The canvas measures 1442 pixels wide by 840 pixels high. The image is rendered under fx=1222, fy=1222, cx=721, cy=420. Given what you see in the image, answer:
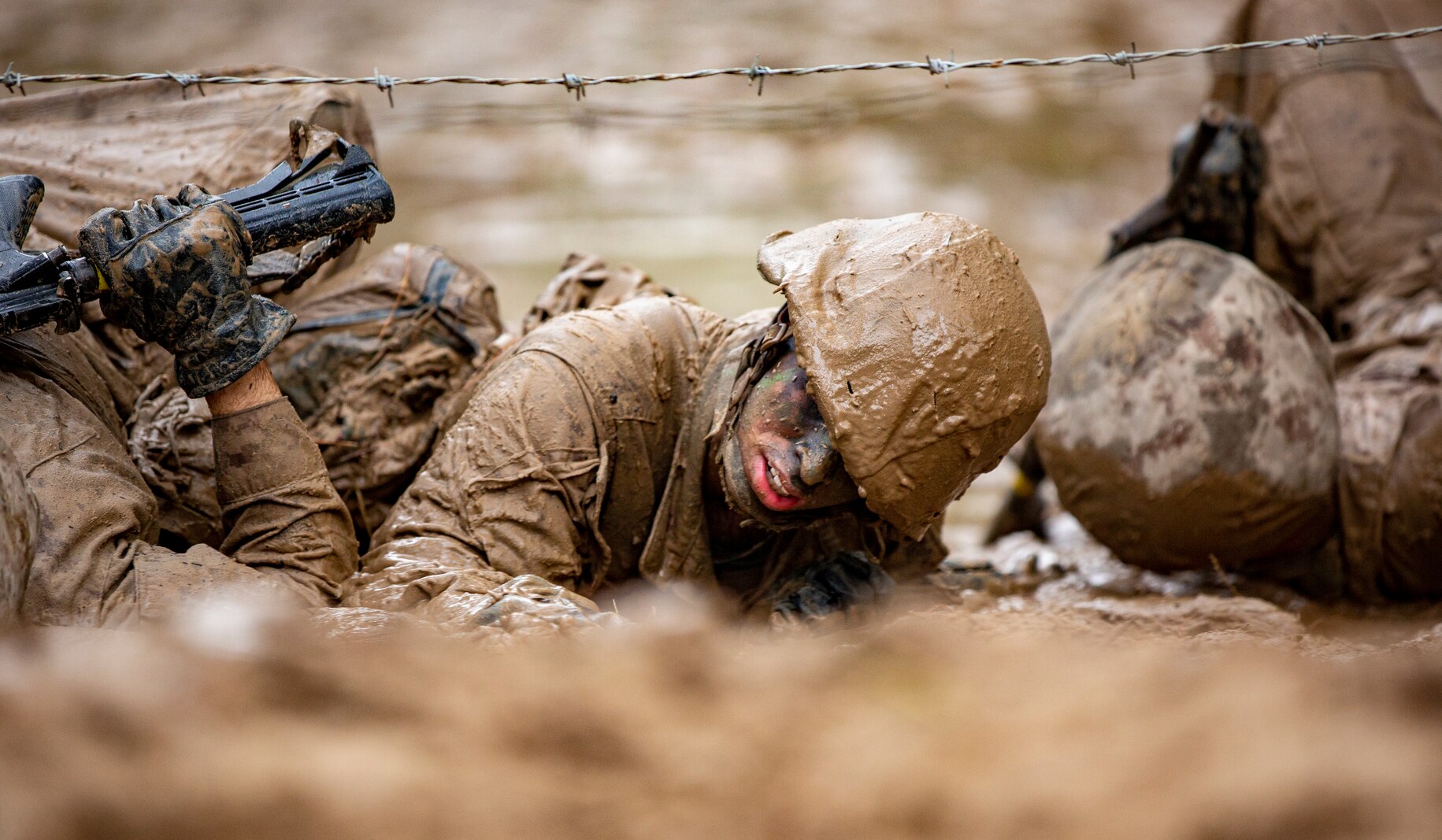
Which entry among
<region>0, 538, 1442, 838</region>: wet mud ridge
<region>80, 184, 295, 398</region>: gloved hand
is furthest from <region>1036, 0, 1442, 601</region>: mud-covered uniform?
<region>80, 184, 295, 398</region>: gloved hand

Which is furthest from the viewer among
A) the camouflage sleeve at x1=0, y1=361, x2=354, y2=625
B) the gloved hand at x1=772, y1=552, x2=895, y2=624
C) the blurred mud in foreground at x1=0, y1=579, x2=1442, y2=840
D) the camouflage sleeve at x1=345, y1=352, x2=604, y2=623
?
the gloved hand at x1=772, y1=552, x2=895, y2=624

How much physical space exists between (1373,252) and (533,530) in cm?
384

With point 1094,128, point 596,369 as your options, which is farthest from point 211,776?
point 1094,128

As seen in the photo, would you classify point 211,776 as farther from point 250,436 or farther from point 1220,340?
point 1220,340

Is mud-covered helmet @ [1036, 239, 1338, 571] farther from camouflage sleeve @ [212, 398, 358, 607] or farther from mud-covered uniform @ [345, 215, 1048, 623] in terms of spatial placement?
camouflage sleeve @ [212, 398, 358, 607]

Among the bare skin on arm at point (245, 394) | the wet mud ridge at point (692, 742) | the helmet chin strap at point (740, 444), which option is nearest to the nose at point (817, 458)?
the helmet chin strap at point (740, 444)

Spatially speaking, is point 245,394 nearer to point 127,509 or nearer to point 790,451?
point 127,509

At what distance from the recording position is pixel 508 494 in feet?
8.39

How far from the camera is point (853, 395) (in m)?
2.27

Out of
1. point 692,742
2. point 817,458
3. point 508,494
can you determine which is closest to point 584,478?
point 508,494

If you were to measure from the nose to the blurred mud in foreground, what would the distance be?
2.70 ft

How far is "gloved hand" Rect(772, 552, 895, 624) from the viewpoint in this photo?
8.96 ft

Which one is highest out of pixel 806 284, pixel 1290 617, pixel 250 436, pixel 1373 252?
pixel 806 284

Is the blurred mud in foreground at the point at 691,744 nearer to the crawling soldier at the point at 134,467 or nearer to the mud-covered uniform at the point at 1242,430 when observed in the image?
the crawling soldier at the point at 134,467
